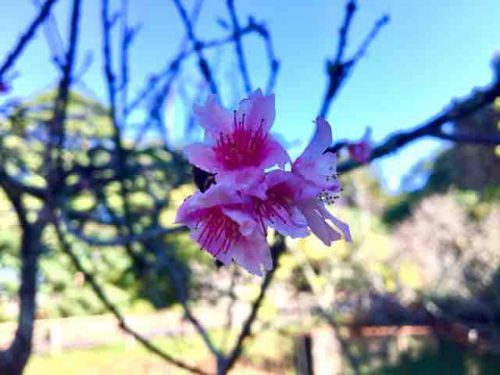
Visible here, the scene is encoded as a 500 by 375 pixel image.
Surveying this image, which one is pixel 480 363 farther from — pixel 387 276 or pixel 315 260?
pixel 315 260

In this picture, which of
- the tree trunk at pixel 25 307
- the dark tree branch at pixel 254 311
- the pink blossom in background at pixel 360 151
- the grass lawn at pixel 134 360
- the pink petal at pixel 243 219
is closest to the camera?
the pink petal at pixel 243 219

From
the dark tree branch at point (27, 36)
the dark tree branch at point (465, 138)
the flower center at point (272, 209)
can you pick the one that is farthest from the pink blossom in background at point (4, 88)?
the flower center at point (272, 209)

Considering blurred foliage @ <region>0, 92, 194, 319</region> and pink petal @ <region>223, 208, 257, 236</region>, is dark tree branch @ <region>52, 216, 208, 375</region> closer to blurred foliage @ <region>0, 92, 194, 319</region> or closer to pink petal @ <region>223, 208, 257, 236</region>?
blurred foliage @ <region>0, 92, 194, 319</region>

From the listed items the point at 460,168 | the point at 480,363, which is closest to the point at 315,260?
the point at 480,363

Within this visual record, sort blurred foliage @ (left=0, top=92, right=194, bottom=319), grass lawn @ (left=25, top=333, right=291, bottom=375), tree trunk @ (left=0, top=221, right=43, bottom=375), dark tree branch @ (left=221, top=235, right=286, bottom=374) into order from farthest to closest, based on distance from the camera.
A: grass lawn @ (left=25, top=333, right=291, bottom=375), blurred foliage @ (left=0, top=92, right=194, bottom=319), tree trunk @ (left=0, top=221, right=43, bottom=375), dark tree branch @ (left=221, top=235, right=286, bottom=374)

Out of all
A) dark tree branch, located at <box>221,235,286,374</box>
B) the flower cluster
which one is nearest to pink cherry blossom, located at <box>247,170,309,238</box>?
the flower cluster

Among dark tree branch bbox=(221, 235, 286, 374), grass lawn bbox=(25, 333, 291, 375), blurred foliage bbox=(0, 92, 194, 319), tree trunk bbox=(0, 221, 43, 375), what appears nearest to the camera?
dark tree branch bbox=(221, 235, 286, 374)

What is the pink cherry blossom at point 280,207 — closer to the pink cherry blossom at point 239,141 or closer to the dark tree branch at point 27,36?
the pink cherry blossom at point 239,141
